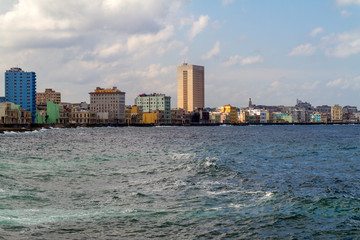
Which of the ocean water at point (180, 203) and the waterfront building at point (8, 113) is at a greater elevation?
the waterfront building at point (8, 113)

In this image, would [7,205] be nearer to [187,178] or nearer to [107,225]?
[107,225]

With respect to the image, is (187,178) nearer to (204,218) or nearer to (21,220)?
(204,218)

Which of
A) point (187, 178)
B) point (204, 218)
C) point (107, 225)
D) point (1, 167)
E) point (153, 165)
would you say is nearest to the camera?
point (107, 225)

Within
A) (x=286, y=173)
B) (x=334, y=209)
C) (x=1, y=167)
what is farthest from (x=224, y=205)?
(x=1, y=167)

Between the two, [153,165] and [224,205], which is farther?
[153,165]

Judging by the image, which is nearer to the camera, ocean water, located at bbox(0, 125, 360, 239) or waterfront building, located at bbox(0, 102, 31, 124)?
ocean water, located at bbox(0, 125, 360, 239)

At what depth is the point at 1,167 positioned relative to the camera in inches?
1339

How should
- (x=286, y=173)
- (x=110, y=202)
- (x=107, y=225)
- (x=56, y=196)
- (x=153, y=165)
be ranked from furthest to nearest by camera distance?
(x=153, y=165) < (x=286, y=173) < (x=56, y=196) < (x=110, y=202) < (x=107, y=225)

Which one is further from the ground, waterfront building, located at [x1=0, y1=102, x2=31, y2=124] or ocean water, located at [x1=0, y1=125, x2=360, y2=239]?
waterfront building, located at [x1=0, y1=102, x2=31, y2=124]

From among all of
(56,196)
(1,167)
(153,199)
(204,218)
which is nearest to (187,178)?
(153,199)

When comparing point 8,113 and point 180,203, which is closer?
point 180,203

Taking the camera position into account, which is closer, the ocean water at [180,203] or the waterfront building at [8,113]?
the ocean water at [180,203]

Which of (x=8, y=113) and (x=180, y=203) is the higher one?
(x=8, y=113)

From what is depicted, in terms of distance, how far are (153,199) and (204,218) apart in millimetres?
4704
